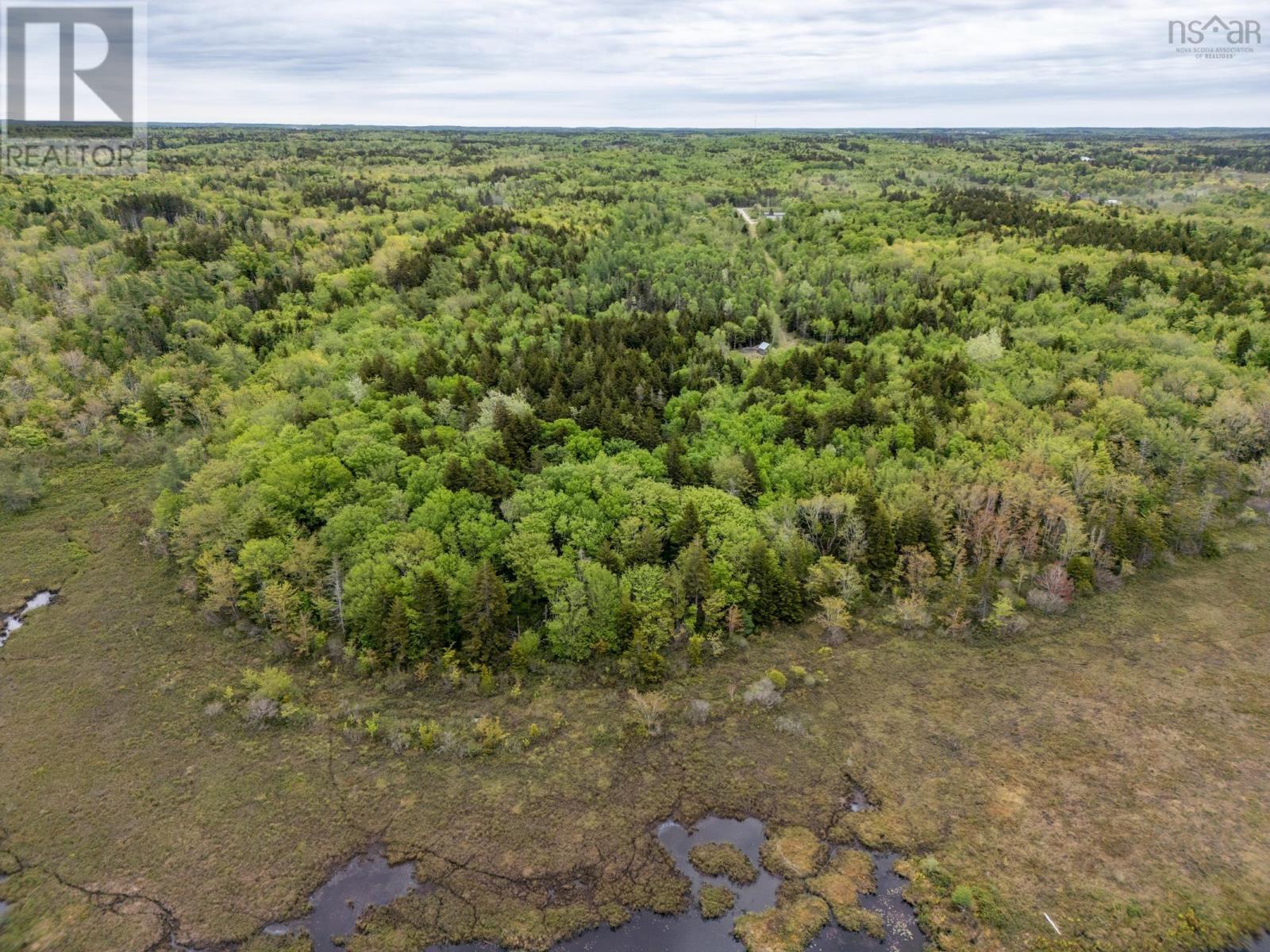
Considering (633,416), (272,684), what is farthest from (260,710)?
(633,416)

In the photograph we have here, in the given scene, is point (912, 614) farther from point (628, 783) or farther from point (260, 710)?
point (260, 710)

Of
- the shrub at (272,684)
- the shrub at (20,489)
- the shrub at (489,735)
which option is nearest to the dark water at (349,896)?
the shrub at (489,735)

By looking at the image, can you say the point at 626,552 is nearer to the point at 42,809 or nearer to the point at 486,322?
the point at 42,809

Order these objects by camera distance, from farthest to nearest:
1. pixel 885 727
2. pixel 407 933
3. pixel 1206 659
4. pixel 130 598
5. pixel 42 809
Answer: pixel 130 598 → pixel 1206 659 → pixel 885 727 → pixel 42 809 → pixel 407 933

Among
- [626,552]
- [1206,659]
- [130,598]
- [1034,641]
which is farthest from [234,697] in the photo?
[1206,659]

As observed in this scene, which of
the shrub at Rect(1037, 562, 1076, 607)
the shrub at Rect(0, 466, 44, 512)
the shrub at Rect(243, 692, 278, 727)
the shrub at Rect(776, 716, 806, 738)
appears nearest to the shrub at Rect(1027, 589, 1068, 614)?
the shrub at Rect(1037, 562, 1076, 607)
